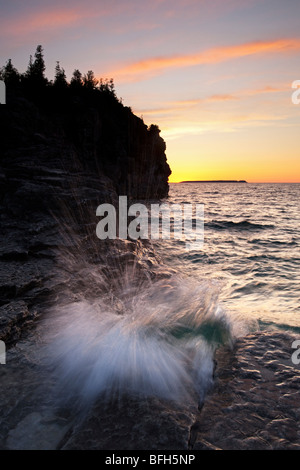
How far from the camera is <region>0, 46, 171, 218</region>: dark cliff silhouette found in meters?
8.82

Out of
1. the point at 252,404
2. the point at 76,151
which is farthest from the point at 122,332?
the point at 76,151

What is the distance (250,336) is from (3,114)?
896 inches

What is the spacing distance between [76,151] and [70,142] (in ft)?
5.53

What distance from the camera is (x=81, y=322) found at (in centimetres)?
378

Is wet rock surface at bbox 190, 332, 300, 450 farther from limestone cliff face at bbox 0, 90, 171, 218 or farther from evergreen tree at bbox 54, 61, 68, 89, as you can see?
evergreen tree at bbox 54, 61, 68, 89

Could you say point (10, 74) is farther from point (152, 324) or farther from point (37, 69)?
point (152, 324)

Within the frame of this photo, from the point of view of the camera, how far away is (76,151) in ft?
120

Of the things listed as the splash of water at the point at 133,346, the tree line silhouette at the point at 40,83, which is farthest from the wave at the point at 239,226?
the tree line silhouette at the point at 40,83

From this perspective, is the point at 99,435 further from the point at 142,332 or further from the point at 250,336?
the point at 250,336

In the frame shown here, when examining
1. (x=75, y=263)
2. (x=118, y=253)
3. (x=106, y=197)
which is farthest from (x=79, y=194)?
(x=75, y=263)

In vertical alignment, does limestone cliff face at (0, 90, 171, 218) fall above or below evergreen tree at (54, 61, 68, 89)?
below

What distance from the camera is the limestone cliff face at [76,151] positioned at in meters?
8.45
